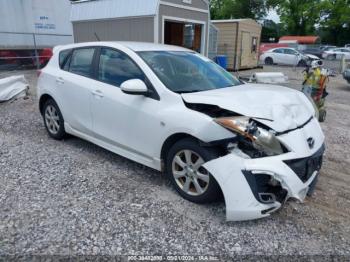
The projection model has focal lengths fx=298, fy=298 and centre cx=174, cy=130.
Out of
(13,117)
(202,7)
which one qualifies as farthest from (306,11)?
(13,117)

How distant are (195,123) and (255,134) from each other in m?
Result: 0.58

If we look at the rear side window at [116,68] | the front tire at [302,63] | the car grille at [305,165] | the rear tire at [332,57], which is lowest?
the rear tire at [332,57]

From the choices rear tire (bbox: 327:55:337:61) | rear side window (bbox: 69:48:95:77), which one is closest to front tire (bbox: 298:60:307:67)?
rear tire (bbox: 327:55:337:61)

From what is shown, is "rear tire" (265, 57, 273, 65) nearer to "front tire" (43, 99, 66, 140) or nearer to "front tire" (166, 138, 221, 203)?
"front tire" (43, 99, 66, 140)

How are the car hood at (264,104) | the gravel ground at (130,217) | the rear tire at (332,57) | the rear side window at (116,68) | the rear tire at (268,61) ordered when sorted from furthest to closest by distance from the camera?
the rear tire at (332,57) → the rear tire at (268,61) → the rear side window at (116,68) → the car hood at (264,104) → the gravel ground at (130,217)

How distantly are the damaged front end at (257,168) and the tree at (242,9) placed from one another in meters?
50.2

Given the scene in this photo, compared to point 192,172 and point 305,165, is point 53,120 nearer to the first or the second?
point 192,172

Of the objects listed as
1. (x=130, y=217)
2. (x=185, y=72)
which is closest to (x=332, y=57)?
(x=185, y=72)

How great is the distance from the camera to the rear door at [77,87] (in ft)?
13.3

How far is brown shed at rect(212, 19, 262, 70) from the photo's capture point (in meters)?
17.0

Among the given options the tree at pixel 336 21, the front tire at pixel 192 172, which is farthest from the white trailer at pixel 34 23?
the tree at pixel 336 21

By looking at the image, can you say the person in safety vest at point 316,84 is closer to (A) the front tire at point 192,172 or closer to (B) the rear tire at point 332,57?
(A) the front tire at point 192,172

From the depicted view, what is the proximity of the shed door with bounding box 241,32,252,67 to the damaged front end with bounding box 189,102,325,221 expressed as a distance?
15785 millimetres

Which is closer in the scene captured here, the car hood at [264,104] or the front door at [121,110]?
the car hood at [264,104]
